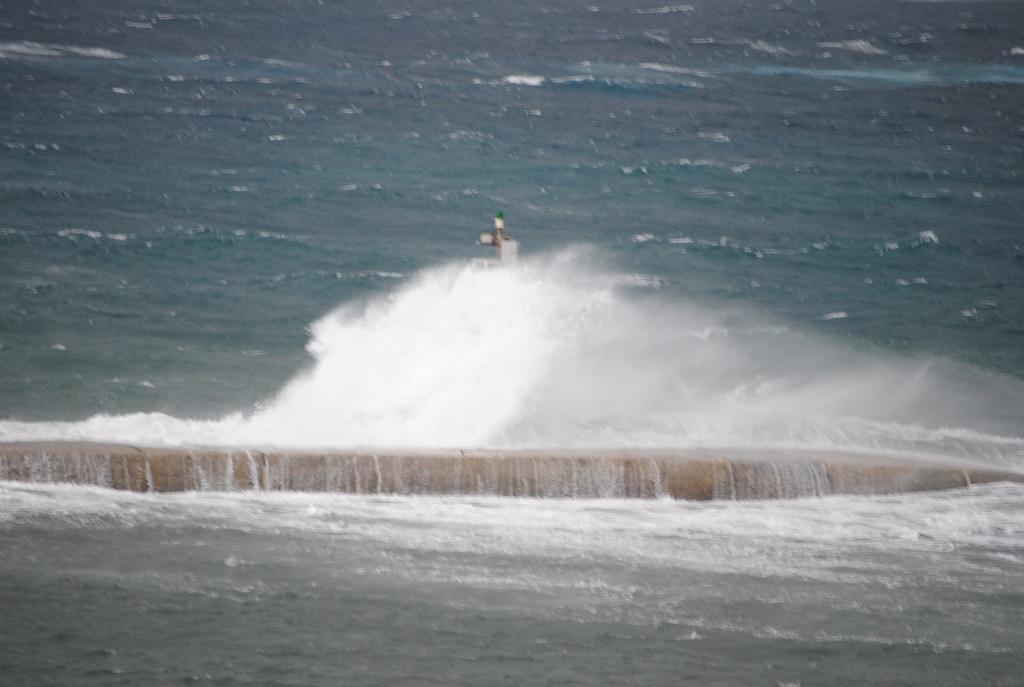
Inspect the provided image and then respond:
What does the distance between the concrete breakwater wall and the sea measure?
13.0 inches

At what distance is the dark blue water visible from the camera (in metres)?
29.9

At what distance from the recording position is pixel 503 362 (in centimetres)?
2459

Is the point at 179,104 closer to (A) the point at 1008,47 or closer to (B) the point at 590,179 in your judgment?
(B) the point at 590,179

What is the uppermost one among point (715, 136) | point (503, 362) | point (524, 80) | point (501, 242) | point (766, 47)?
point (766, 47)

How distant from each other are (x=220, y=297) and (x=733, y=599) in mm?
17747

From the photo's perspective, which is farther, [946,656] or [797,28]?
[797,28]

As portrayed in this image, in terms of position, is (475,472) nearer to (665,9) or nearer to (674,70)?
(674,70)

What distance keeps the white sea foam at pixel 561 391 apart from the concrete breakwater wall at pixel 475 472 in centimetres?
171

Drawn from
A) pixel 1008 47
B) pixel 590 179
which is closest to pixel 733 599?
pixel 590 179

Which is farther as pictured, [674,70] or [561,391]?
[674,70]

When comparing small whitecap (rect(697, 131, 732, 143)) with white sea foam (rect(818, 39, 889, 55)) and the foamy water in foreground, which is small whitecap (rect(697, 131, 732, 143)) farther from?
white sea foam (rect(818, 39, 889, 55))

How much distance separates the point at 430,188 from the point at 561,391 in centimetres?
2119

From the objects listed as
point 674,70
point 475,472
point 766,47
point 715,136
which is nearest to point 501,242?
point 475,472

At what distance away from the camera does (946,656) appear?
50.2 feet
